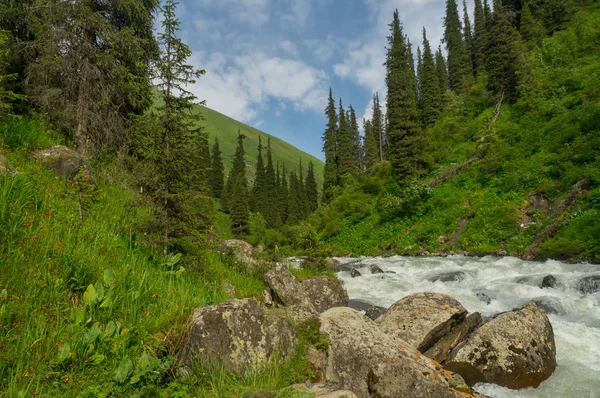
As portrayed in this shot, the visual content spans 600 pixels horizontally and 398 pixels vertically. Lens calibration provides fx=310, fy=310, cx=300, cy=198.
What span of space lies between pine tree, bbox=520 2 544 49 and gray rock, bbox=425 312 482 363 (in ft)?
170

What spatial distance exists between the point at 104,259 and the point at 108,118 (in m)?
10.8

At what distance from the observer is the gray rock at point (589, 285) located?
1084 centimetres

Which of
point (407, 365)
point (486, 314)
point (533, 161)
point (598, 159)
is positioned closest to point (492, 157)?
point (533, 161)

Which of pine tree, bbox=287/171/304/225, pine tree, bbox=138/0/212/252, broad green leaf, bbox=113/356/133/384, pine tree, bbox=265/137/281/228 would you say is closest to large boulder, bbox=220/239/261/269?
pine tree, bbox=138/0/212/252

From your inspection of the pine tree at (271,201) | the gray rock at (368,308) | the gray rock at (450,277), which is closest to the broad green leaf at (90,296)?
the gray rock at (368,308)

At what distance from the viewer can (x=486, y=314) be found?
1041cm

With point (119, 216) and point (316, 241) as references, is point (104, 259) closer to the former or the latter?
point (119, 216)

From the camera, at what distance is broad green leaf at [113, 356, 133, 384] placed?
9.56 ft

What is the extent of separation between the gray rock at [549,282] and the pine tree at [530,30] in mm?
46598

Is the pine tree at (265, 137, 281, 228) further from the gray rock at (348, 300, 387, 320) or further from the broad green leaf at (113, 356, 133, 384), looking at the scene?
the broad green leaf at (113, 356, 133, 384)

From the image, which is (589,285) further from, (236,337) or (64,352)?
(64,352)

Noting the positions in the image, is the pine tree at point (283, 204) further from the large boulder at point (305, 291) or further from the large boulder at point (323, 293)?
the large boulder at point (305, 291)

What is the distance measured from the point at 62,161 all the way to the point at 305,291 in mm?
8232

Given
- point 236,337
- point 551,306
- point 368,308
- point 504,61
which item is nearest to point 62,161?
point 236,337
